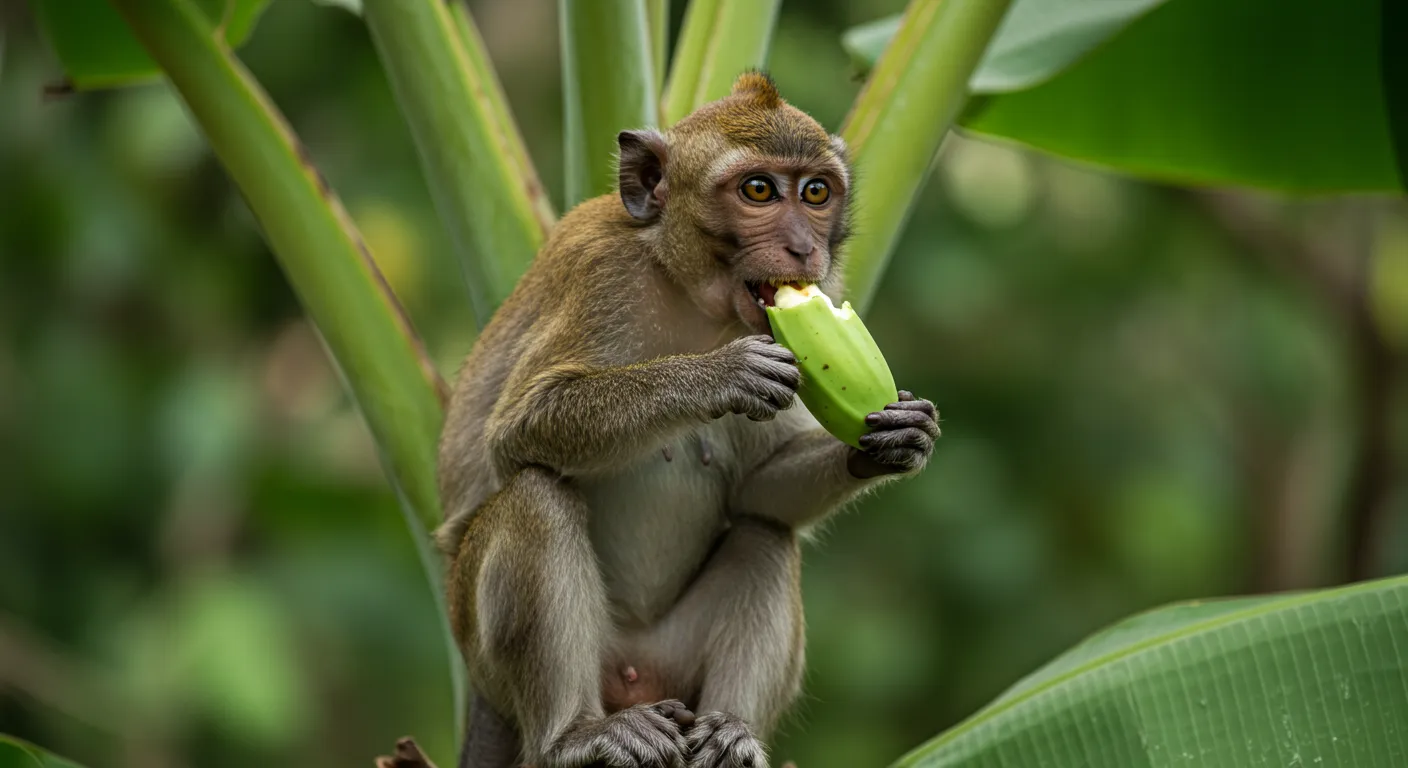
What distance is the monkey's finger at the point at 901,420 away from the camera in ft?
10.5

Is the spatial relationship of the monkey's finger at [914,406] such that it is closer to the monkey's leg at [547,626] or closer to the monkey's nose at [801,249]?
the monkey's nose at [801,249]

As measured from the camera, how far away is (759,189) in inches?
136

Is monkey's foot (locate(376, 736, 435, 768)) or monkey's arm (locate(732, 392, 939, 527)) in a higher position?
monkey's arm (locate(732, 392, 939, 527))

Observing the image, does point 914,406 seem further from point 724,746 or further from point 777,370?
point 724,746

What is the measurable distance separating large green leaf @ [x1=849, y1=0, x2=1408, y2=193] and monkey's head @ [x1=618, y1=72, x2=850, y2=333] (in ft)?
3.29

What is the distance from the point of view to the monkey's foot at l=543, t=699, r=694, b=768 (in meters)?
3.31

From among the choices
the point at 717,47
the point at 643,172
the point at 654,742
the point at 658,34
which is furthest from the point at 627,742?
the point at 658,34

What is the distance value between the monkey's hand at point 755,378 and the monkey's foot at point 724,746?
658mm

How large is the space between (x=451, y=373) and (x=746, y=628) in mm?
4308

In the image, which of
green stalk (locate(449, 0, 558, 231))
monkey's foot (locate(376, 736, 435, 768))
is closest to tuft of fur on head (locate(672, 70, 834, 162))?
green stalk (locate(449, 0, 558, 231))

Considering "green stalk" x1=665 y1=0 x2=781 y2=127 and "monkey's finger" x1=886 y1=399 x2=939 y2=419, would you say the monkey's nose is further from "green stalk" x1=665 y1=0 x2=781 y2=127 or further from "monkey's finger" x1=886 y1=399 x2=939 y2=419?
"green stalk" x1=665 y1=0 x2=781 y2=127

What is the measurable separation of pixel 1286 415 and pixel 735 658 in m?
8.46

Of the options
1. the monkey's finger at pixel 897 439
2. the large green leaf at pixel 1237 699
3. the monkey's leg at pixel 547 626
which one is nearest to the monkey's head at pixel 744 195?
the monkey's finger at pixel 897 439

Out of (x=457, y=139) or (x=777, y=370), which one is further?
(x=457, y=139)
